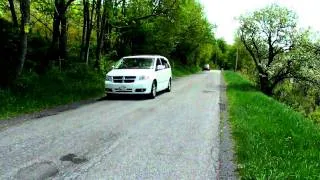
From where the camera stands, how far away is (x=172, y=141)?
9.31 m

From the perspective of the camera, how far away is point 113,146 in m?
8.69

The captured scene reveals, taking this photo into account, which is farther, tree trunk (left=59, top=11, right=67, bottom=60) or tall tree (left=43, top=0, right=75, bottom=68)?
tree trunk (left=59, top=11, right=67, bottom=60)

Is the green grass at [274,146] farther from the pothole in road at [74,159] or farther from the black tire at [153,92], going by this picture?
the black tire at [153,92]

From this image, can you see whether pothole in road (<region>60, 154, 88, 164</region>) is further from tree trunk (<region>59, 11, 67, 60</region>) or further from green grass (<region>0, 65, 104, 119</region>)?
tree trunk (<region>59, 11, 67, 60</region>)

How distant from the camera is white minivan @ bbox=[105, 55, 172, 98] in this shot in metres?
17.9

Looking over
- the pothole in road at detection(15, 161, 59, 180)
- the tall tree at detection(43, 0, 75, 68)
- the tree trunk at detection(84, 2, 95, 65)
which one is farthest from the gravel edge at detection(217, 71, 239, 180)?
the tree trunk at detection(84, 2, 95, 65)

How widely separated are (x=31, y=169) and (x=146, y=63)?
13116 mm

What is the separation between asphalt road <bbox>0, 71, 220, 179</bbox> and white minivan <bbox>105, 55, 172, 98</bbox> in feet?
12.6

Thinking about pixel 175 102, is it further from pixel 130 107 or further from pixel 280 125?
pixel 280 125

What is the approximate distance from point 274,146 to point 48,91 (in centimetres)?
1026

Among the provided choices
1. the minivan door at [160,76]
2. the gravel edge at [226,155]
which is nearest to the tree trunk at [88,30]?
the minivan door at [160,76]

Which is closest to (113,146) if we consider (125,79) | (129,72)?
(125,79)

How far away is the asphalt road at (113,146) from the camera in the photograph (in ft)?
22.5

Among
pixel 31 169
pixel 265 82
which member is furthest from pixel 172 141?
pixel 265 82
